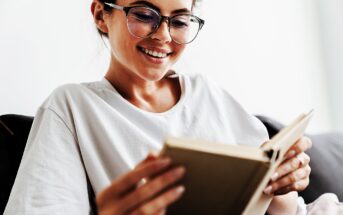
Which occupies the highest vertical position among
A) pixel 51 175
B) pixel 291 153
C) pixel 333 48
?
pixel 333 48

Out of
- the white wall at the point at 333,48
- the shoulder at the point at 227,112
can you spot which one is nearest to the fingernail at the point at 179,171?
the shoulder at the point at 227,112

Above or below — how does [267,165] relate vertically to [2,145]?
above

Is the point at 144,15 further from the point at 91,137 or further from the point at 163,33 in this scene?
the point at 91,137

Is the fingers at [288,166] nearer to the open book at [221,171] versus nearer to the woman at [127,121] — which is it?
the woman at [127,121]

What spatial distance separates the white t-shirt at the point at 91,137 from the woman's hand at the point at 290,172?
0.88 ft

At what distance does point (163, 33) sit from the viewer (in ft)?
3.26

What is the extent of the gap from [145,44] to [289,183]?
0.46m

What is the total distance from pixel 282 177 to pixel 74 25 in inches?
35.7

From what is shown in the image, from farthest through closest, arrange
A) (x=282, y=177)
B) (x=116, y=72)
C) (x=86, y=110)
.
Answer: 1. (x=116, y=72)
2. (x=86, y=110)
3. (x=282, y=177)

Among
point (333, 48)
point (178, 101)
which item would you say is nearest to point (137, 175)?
point (178, 101)

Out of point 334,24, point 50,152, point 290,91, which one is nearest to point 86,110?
point 50,152

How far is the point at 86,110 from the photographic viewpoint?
1.00 metres

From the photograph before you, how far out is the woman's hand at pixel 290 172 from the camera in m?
0.84

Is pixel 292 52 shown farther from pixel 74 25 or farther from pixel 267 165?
pixel 267 165
